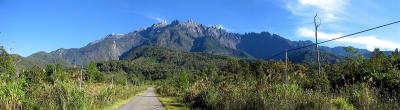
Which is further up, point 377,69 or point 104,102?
point 377,69

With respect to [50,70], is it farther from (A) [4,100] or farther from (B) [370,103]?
(B) [370,103]

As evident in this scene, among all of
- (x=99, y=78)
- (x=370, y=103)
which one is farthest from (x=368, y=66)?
(x=99, y=78)

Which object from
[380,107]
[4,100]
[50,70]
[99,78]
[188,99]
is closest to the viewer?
[380,107]

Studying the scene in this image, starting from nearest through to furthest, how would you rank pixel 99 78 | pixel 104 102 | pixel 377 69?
pixel 377 69, pixel 104 102, pixel 99 78

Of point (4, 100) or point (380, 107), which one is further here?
point (4, 100)

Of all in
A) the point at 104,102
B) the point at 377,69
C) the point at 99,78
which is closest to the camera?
the point at 377,69

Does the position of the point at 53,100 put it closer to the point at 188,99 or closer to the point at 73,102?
the point at 73,102

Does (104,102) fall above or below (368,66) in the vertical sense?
below

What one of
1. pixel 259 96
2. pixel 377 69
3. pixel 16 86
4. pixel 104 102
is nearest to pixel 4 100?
pixel 16 86

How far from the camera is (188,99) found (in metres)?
41.8

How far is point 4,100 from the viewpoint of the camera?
19562mm

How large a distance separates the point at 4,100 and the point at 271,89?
10.5m

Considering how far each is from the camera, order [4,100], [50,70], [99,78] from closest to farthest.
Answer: [4,100] → [50,70] → [99,78]

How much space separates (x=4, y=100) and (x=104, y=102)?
16.1 meters
